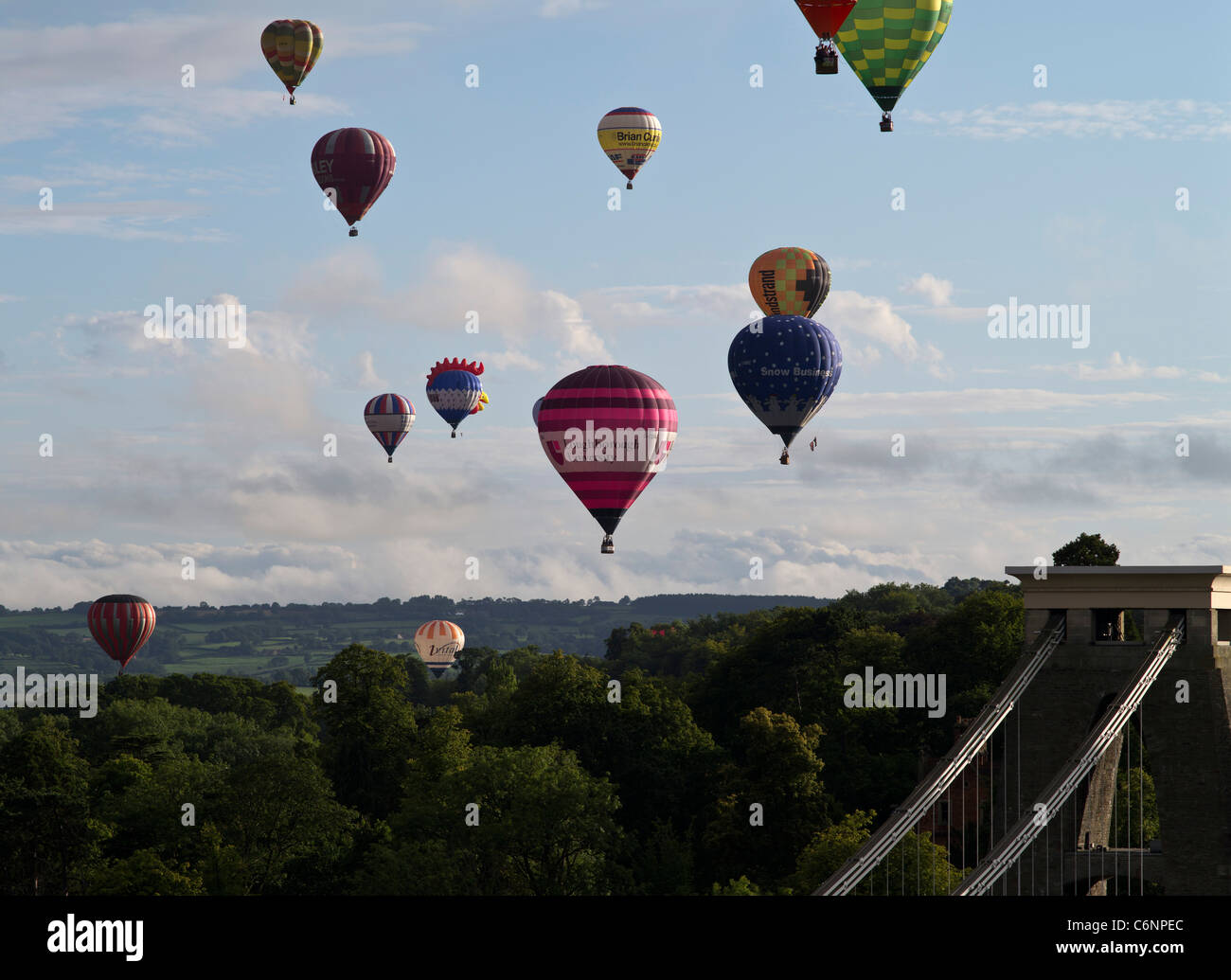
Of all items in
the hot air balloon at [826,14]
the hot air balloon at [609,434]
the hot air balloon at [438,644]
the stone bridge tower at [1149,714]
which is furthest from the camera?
the hot air balloon at [438,644]

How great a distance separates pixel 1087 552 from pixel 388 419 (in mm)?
55102

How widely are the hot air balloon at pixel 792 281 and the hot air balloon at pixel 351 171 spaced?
1939cm

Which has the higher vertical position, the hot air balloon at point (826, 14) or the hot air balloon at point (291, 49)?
the hot air balloon at point (291, 49)

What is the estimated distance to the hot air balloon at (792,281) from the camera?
280ft

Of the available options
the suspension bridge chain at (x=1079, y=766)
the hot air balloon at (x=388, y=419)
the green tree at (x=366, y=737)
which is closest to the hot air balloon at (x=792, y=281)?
the green tree at (x=366, y=737)

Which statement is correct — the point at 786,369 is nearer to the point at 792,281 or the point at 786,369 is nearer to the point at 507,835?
the point at 792,281

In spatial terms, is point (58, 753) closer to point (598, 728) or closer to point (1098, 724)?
point (598, 728)

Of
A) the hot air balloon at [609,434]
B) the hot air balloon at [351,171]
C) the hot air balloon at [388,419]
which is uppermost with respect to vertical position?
the hot air balloon at [351,171]

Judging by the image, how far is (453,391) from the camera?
120 metres

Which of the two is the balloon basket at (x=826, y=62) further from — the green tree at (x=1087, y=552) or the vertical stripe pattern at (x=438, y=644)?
the vertical stripe pattern at (x=438, y=644)

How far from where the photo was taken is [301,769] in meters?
78.7

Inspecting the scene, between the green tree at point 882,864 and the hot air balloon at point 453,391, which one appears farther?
the hot air balloon at point 453,391
